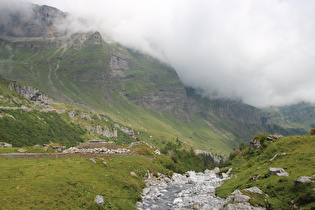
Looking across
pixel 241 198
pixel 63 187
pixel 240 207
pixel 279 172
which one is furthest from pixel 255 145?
pixel 63 187

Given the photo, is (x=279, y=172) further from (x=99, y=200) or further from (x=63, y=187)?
(x=63, y=187)

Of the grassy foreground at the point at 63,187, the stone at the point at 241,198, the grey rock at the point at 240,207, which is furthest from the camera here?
the stone at the point at 241,198

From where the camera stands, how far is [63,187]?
2559 cm

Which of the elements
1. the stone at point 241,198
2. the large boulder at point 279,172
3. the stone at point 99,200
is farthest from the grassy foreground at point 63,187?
the large boulder at point 279,172

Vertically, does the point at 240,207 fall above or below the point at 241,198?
below

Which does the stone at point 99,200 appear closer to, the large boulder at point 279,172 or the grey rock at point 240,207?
the grey rock at point 240,207

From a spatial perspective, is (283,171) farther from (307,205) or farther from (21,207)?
(21,207)

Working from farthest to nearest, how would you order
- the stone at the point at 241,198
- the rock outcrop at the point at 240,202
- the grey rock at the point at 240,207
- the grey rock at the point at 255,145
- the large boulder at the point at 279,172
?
the grey rock at the point at 255,145 → the large boulder at the point at 279,172 → the stone at the point at 241,198 → the rock outcrop at the point at 240,202 → the grey rock at the point at 240,207

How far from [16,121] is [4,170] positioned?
380 feet

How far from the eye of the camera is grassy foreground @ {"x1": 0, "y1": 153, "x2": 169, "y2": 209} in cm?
2103

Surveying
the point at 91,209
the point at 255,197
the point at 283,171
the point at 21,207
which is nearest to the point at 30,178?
the point at 21,207

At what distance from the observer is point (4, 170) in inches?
1095

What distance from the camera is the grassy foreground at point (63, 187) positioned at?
69.0 ft

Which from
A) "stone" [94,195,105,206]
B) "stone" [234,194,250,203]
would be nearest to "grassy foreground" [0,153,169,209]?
"stone" [94,195,105,206]
